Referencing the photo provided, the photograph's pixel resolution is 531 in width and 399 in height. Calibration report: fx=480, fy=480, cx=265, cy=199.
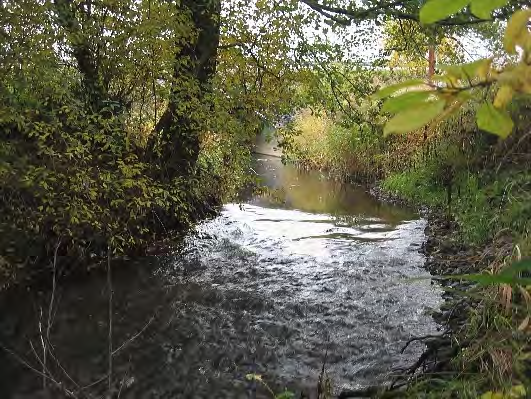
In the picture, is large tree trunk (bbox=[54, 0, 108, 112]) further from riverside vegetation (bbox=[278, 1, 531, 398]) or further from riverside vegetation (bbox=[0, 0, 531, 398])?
riverside vegetation (bbox=[278, 1, 531, 398])

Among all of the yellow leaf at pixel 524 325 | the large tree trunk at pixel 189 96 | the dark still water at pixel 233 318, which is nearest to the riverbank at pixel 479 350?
the yellow leaf at pixel 524 325

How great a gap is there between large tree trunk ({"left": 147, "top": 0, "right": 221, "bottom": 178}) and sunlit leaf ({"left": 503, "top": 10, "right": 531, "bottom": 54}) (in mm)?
5152

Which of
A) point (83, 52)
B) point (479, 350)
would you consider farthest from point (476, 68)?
point (83, 52)

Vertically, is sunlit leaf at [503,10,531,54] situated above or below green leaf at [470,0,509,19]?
below

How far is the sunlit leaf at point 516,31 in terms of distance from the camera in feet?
2.05

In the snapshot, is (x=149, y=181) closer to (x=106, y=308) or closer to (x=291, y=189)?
(x=106, y=308)

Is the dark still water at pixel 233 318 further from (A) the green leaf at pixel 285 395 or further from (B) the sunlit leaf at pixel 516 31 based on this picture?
(B) the sunlit leaf at pixel 516 31

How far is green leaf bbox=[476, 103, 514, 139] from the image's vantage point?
2.21 ft

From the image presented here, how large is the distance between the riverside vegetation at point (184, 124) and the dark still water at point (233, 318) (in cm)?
60

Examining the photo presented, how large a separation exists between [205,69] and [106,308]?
10.9 ft

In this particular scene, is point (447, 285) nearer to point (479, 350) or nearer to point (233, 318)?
point (233, 318)

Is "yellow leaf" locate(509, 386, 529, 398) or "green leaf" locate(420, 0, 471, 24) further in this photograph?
"yellow leaf" locate(509, 386, 529, 398)

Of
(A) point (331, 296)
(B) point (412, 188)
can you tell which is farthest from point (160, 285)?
(B) point (412, 188)

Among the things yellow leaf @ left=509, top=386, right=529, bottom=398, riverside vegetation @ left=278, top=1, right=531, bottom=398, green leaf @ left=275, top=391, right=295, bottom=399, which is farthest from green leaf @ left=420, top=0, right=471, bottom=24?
green leaf @ left=275, top=391, right=295, bottom=399
